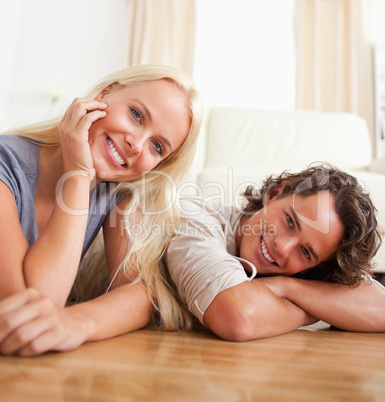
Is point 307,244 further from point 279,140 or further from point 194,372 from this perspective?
point 279,140

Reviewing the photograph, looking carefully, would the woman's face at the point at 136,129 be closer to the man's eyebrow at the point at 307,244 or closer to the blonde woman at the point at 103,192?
the blonde woman at the point at 103,192

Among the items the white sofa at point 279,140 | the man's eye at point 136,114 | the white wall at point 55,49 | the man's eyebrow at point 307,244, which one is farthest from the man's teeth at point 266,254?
the white wall at point 55,49

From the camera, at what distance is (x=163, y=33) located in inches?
171

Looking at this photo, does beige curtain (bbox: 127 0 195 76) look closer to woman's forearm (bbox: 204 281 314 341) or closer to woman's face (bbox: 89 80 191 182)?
woman's face (bbox: 89 80 191 182)

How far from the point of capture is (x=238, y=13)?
437cm

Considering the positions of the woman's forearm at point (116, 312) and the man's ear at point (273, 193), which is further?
the man's ear at point (273, 193)

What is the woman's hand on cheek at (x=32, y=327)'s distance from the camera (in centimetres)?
62

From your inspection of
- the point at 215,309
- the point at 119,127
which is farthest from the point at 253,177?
the point at 215,309

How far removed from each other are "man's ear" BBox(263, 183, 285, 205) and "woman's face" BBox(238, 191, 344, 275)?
0.40 feet

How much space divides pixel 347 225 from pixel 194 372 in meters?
0.70

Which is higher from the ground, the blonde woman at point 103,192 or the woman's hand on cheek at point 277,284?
the blonde woman at point 103,192

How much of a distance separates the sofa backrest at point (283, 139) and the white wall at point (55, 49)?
2.15 meters

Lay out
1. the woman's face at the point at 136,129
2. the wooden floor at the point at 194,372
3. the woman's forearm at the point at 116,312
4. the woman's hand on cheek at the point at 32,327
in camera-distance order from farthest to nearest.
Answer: the woman's face at the point at 136,129 → the woman's forearm at the point at 116,312 → the woman's hand on cheek at the point at 32,327 → the wooden floor at the point at 194,372

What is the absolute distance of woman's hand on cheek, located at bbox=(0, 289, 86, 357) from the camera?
0.62 metres
